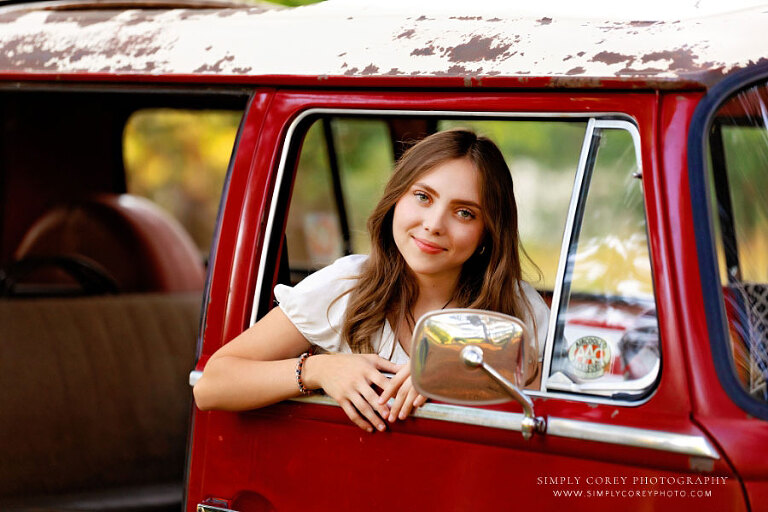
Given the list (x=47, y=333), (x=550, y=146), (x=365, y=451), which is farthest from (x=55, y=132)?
(x=550, y=146)

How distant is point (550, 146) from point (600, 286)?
8079 mm

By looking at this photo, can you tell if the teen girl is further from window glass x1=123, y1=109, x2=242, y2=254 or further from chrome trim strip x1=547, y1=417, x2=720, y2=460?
window glass x1=123, y1=109, x2=242, y2=254

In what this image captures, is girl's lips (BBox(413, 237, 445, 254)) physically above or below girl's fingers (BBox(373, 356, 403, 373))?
above

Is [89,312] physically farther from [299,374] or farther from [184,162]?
[184,162]

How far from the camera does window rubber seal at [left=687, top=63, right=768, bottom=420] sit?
5.58ft

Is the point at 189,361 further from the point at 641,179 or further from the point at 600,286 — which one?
the point at 641,179

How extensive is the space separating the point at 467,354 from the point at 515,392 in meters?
0.14

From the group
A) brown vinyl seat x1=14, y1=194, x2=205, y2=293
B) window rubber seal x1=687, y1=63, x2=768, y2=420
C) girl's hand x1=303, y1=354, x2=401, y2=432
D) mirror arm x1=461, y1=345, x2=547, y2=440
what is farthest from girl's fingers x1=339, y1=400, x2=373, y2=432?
brown vinyl seat x1=14, y1=194, x2=205, y2=293

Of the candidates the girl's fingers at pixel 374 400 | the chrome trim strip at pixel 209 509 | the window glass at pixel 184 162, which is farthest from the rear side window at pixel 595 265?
the window glass at pixel 184 162

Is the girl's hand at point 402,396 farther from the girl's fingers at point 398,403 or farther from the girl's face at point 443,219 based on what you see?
the girl's face at point 443,219

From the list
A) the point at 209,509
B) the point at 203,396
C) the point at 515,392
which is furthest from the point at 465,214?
the point at 209,509

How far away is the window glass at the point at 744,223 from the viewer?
69.4 inches

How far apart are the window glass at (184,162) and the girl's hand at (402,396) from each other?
9.77m

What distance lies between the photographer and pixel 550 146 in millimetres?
10594
